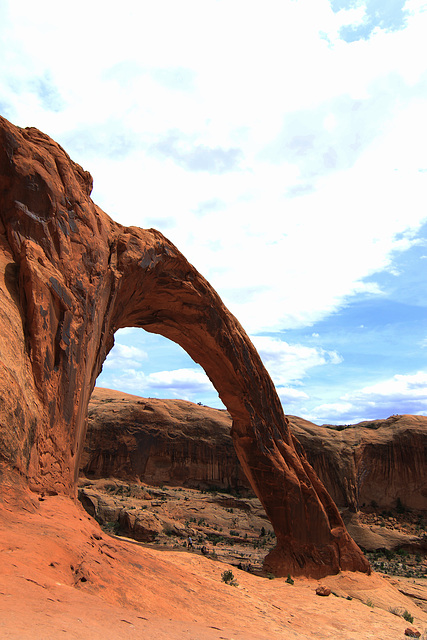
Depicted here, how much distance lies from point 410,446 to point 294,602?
31854mm

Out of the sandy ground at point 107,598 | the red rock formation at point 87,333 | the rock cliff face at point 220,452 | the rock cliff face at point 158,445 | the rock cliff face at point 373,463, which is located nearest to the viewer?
the sandy ground at point 107,598

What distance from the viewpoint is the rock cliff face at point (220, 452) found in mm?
34156

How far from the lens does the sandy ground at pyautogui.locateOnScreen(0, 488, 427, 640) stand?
321 centimetres

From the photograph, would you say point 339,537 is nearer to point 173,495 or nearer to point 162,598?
point 162,598

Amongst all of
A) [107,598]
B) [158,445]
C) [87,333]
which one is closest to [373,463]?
[158,445]

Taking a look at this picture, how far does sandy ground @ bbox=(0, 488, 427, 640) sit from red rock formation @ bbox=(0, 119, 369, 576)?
0.96 meters

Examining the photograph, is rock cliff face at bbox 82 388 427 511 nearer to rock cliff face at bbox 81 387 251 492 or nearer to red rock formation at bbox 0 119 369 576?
rock cliff face at bbox 81 387 251 492

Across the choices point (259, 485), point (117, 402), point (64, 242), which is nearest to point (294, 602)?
point (259, 485)

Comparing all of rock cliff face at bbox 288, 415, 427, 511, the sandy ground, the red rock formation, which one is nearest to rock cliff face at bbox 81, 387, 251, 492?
rock cliff face at bbox 288, 415, 427, 511

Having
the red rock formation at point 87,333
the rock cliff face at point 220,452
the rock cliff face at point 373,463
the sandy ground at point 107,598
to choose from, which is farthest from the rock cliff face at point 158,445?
the sandy ground at point 107,598

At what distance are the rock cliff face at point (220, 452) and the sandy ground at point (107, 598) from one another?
25.3 meters

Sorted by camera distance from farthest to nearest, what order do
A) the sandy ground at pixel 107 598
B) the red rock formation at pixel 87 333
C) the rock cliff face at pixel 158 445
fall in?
the rock cliff face at pixel 158 445
the red rock formation at pixel 87 333
the sandy ground at pixel 107 598

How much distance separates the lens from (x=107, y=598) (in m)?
4.54

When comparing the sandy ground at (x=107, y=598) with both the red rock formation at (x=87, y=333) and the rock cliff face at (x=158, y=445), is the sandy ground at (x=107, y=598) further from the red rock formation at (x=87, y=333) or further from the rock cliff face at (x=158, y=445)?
the rock cliff face at (x=158, y=445)
